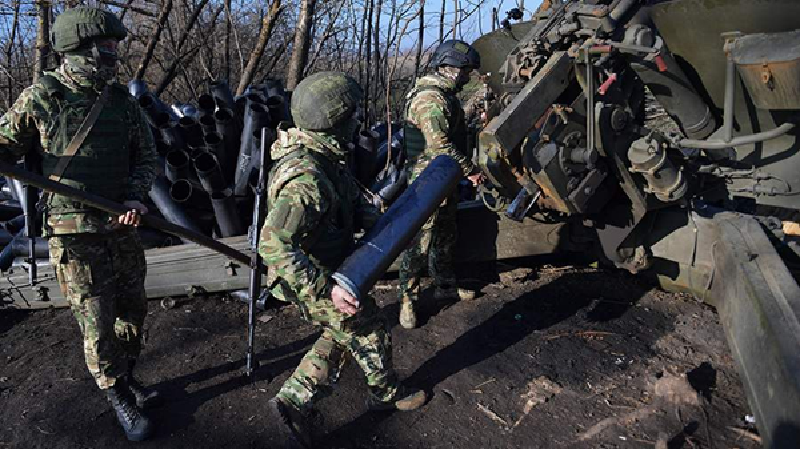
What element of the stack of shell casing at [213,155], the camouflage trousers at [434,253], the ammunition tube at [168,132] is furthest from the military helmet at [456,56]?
the ammunition tube at [168,132]

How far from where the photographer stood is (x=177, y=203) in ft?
18.5

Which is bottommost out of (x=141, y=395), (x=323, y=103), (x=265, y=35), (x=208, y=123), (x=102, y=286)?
(x=141, y=395)

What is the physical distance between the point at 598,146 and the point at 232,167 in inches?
144

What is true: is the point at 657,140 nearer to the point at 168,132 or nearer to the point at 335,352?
the point at 335,352

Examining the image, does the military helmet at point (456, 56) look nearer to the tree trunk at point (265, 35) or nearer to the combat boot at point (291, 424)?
the combat boot at point (291, 424)

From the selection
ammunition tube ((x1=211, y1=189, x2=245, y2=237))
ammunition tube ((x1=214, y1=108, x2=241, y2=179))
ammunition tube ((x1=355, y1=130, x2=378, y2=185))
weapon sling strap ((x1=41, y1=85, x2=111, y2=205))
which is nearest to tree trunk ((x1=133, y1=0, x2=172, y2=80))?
ammunition tube ((x1=214, y1=108, x2=241, y2=179))

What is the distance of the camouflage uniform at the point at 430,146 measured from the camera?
175 inches

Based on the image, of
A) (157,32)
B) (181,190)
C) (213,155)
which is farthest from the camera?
(157,32)

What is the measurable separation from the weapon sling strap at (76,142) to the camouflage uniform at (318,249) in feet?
3.50

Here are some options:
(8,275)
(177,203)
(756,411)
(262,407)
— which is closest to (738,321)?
(756,411)

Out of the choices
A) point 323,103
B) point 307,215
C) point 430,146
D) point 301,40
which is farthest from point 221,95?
point 307,215

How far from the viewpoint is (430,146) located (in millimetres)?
4508

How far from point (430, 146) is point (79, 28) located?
2292 millimetres

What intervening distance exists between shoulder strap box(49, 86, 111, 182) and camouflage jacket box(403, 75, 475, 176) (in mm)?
2114
